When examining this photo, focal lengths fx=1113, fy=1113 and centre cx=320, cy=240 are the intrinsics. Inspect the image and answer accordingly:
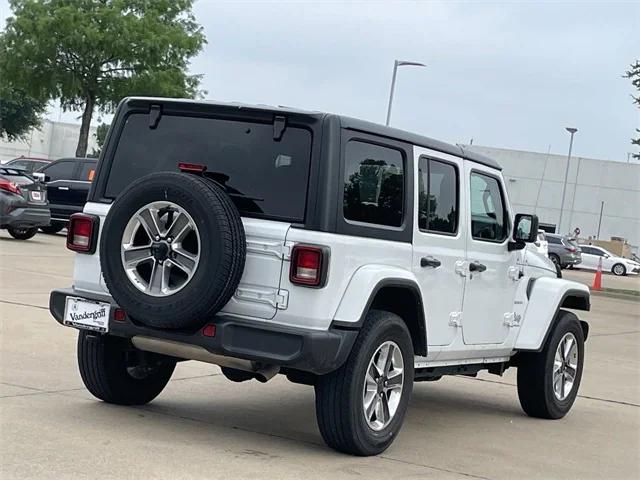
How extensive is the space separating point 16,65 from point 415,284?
128ft

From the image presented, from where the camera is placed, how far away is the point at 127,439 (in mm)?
6188

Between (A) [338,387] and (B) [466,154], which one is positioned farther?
(B) [466,154]

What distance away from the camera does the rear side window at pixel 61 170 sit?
81.6ft

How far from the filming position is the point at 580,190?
74.6 meters

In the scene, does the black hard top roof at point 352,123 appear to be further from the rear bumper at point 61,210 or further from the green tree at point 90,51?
the green tree at point 90,51

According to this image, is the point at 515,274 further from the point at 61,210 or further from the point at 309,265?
the point at 61,210

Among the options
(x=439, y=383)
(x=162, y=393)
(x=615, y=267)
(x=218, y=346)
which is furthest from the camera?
(x=615, y=267)

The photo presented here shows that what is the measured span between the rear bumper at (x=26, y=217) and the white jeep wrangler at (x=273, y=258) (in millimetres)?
14156

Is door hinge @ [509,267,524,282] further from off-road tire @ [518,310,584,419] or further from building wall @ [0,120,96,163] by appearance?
building wall @ [0,120,96,163]

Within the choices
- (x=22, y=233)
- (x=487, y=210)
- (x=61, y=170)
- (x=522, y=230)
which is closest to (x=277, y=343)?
(x=487, y=210)

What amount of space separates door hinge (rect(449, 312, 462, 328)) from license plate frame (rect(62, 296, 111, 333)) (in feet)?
7.40

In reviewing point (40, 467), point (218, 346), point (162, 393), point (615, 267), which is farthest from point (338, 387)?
point (615, 267)

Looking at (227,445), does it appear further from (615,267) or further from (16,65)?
(615,267)

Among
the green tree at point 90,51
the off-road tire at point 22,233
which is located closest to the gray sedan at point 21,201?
the off-road tire at point 22,233
